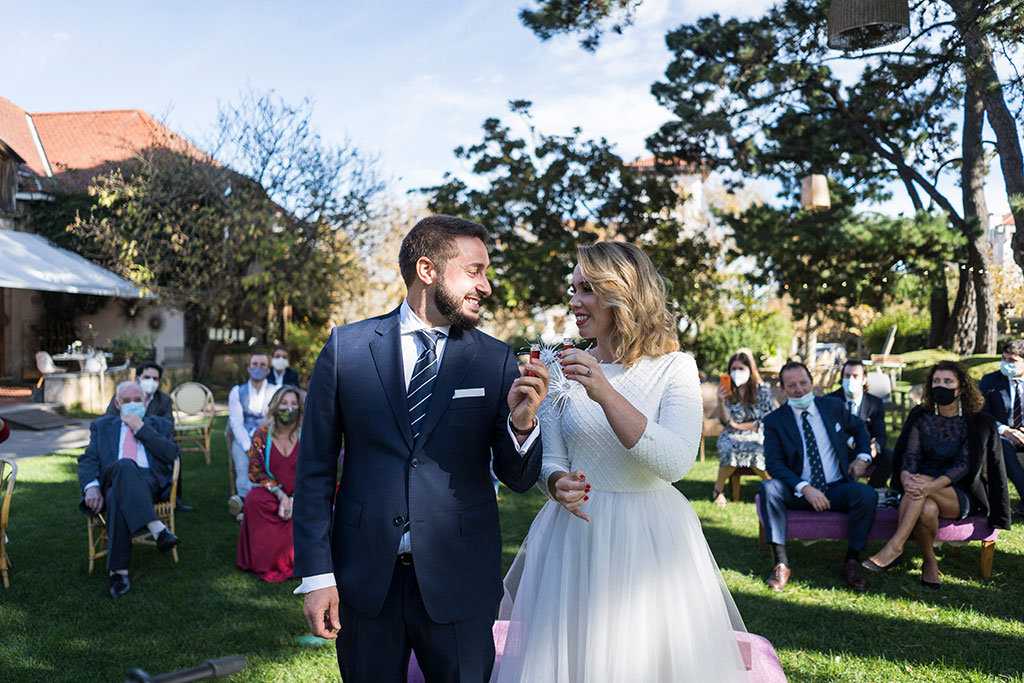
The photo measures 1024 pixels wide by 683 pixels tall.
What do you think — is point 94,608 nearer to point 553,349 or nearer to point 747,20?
point 553,349

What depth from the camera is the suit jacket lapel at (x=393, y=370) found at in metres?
2.16

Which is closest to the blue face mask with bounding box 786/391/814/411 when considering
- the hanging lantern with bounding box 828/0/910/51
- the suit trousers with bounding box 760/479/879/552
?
the suit trousers with bounding box 760/479/879/552

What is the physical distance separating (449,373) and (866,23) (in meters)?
4.17

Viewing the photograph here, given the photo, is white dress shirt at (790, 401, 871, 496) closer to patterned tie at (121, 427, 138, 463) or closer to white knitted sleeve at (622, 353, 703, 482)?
white knitted sleeve at (622, 353, 703, 482)

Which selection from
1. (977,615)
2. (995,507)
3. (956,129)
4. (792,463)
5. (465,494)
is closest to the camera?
(465,494)

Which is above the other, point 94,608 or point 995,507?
point 995,507

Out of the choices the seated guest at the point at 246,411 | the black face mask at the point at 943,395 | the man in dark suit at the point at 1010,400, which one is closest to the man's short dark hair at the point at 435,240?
the black face mask at the point at 943,395

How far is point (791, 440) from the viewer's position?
19.3 feet

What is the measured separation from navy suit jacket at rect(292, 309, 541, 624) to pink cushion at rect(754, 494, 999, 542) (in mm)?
4090

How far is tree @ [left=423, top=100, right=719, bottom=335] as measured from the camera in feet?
43.0

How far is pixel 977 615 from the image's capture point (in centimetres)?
478

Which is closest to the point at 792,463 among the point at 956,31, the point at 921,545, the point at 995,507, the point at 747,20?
the point at 921,545

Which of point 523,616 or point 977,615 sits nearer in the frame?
point 523,616

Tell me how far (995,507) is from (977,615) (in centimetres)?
109
